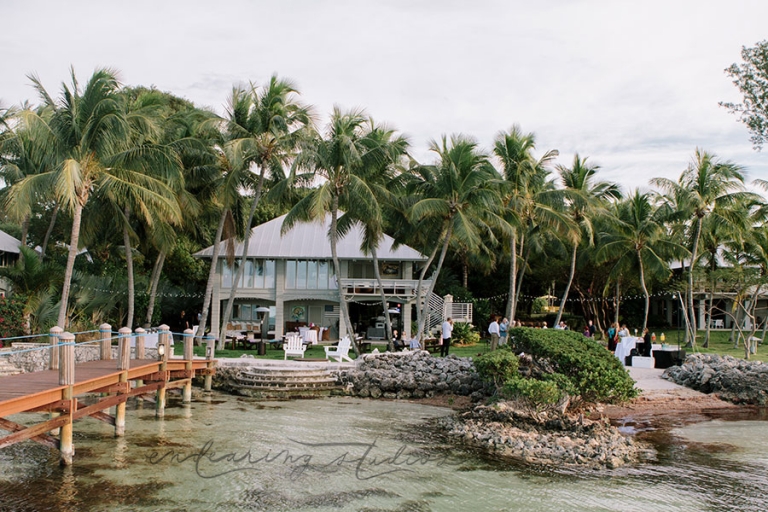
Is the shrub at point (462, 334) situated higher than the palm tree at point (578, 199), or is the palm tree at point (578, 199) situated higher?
the palm tree at point (578, 199)

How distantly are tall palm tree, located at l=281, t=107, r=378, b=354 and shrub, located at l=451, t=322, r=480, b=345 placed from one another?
23.1 ft

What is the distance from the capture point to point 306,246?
3322cm

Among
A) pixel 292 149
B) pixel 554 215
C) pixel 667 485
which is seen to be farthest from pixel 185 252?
pixel 667 485

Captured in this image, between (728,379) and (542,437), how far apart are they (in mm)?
10127

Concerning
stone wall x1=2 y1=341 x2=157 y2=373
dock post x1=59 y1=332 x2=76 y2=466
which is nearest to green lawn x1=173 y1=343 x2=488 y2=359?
stone wall x1=2 y1=341 x2=157 y2=373

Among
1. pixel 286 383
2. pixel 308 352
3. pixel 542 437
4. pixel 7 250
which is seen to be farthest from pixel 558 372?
pixel 7 250

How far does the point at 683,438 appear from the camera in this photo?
1570 cm

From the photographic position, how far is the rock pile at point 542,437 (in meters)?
13.4

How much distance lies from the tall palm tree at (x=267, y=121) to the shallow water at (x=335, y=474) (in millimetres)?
13204

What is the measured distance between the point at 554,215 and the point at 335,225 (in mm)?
9226

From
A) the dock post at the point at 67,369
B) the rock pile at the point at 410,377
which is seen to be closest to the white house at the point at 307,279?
the rock pile at the point at 410,377

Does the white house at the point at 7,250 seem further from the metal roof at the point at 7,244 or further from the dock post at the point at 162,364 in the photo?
the dock post at the point at 162,364

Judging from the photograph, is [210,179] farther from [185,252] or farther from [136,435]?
[136,435]

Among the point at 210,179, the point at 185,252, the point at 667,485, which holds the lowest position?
the point at 667,485
